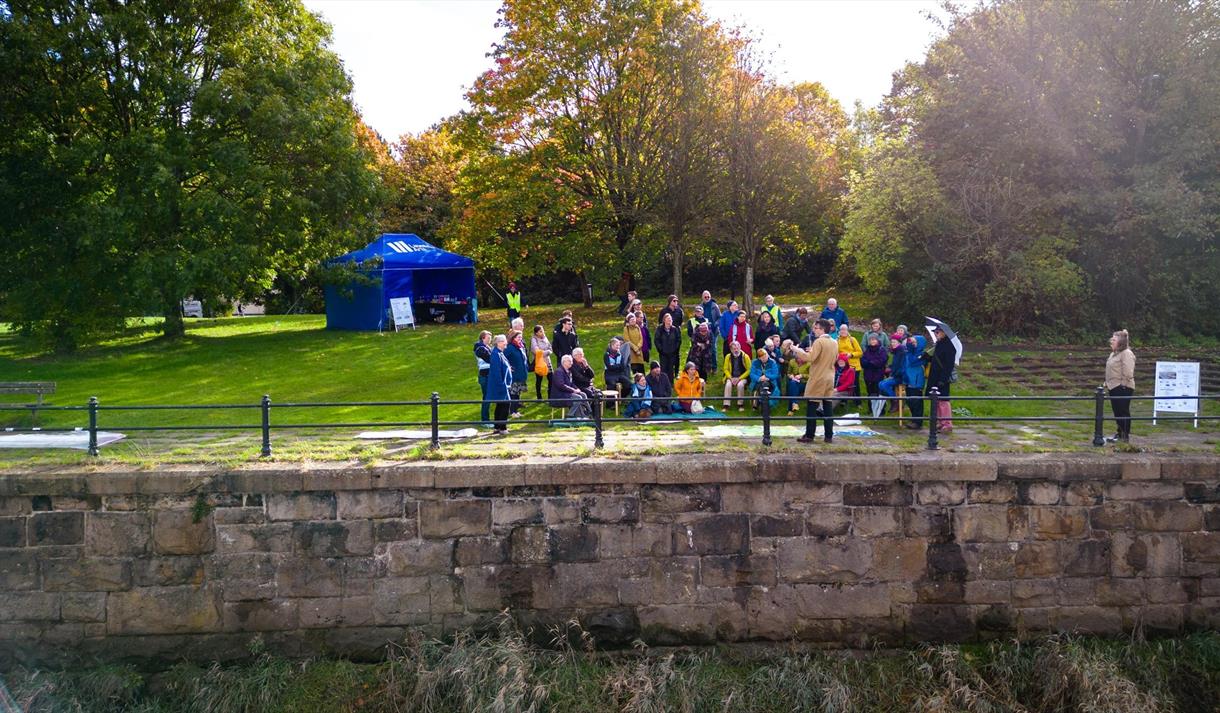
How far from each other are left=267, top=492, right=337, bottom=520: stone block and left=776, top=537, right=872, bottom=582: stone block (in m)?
4.66

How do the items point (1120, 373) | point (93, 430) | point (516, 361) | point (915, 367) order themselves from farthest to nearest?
point (516, 361), point (915, 367), point (1120, 373), point (93, 430)

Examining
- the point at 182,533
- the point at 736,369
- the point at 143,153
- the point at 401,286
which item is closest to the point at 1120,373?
the point at 736,369

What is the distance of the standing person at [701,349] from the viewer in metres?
13.7

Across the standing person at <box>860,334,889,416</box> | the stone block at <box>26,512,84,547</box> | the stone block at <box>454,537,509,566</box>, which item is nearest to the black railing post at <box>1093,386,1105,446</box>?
the standing person at <box>860,334,889,416</box>

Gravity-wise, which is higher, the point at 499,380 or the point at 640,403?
the point at 499,380

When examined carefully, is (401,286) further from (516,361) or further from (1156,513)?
(1156,513)

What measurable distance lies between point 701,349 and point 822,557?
5578 millimetres

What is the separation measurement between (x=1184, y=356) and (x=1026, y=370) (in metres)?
3.97

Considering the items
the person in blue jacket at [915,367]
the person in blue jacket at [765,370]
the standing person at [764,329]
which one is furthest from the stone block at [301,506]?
the standing person at [764,329]

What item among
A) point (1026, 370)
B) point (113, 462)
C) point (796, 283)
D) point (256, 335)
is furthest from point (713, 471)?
point (796, 283)

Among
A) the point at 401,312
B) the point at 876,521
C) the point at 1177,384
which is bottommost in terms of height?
the point at 876,521

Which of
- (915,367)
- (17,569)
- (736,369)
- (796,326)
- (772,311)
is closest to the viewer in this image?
(17,569)

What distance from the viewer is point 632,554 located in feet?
28.6

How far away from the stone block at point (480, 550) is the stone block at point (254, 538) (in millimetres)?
1738
